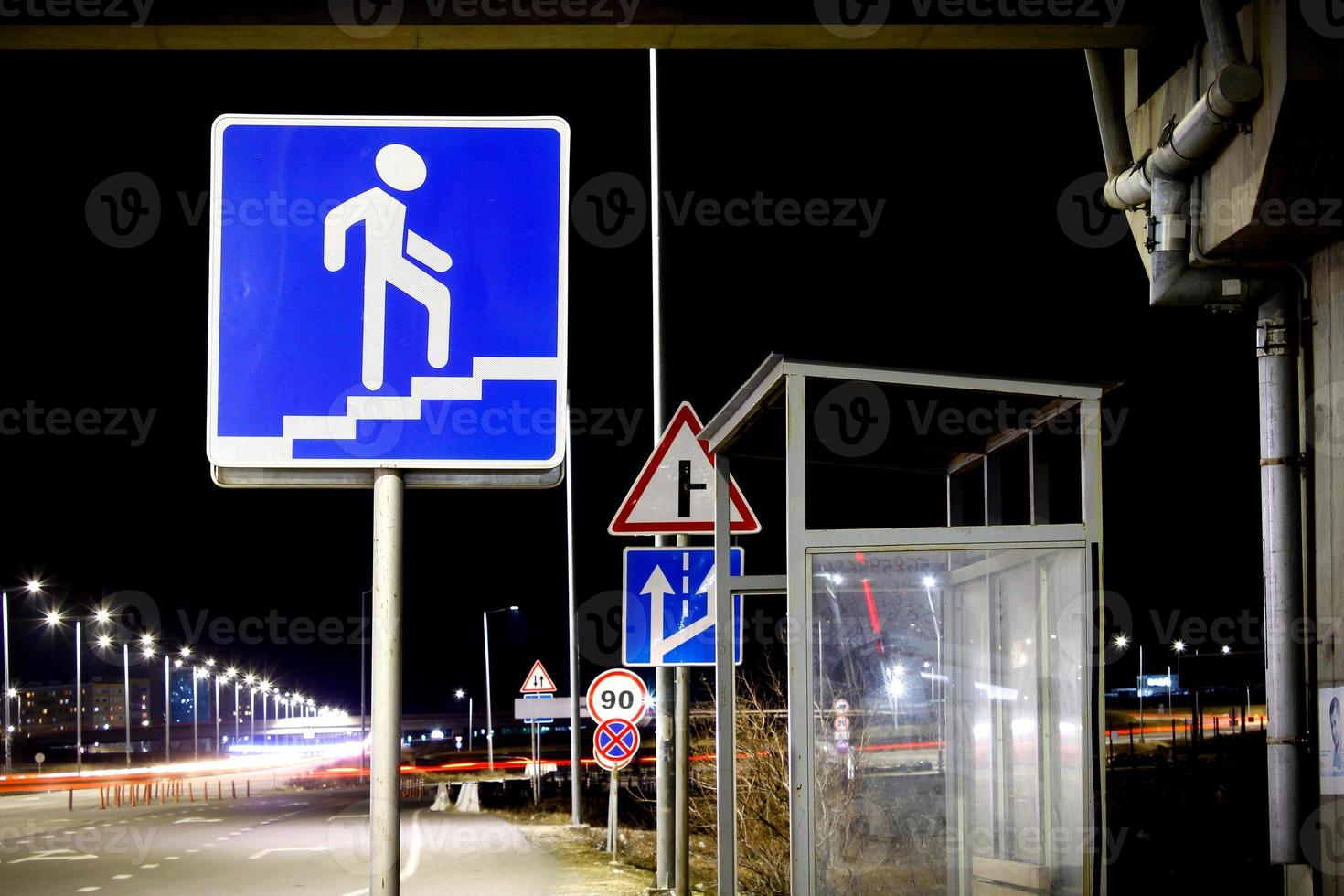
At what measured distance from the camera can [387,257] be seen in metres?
3.45

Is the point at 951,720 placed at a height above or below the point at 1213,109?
below

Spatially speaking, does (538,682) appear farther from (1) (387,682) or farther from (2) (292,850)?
(1) (387,682)

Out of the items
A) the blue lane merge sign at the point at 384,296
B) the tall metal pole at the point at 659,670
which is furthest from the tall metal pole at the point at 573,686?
the blue lane merge sign at the point at 384,296

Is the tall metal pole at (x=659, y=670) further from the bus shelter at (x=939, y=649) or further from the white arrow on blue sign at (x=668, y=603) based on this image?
the bus shelter at (x=939, y=649)

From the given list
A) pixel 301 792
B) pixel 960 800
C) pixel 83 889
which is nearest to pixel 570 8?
pixel 960 800

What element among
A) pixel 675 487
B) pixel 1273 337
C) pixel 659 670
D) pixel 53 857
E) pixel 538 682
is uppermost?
pixel 1273 337

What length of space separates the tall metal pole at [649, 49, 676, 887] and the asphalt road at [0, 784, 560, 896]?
120 inches

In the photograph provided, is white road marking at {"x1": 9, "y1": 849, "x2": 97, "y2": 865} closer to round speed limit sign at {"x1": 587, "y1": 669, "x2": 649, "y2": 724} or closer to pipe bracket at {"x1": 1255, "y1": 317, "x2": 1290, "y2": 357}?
round speed limit sign at {"x1": 587, "y1": 669, "x2": 649, "y2": 724}

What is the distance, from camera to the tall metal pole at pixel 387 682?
124 inches

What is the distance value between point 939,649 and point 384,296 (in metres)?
5.58

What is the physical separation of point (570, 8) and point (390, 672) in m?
3.70

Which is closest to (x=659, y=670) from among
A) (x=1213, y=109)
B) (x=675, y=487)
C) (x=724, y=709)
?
(x=675, y=487)

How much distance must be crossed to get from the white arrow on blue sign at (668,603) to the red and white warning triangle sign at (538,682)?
1842 centimetres

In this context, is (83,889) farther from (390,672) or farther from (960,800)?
(390,672)
